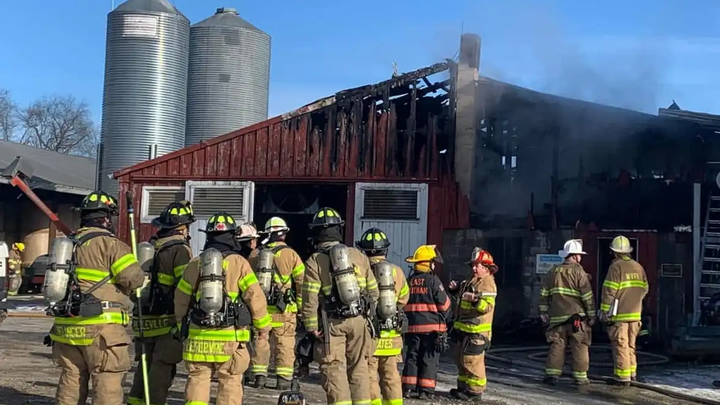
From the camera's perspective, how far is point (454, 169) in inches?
564

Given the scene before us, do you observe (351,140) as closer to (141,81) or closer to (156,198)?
(156,198)

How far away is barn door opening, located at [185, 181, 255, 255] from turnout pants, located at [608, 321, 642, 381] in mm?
7514

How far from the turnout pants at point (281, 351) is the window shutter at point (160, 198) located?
7398 mm

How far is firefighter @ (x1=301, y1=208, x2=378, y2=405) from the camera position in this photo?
6.43 meters

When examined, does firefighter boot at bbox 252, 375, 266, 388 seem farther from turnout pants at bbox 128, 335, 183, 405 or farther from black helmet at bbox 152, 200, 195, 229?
black helmet at bbox 152, 200, 195, 229

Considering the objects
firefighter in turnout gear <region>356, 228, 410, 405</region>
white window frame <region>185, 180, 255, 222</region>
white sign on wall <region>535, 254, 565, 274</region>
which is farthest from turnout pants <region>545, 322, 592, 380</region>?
white window frame <region>185, 180, 255, 222</region>

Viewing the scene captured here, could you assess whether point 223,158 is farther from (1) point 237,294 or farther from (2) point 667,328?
(1) point 237,294

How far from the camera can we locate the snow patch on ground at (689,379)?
9430 mm

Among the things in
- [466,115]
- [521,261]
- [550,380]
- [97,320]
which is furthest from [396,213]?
[97,320]

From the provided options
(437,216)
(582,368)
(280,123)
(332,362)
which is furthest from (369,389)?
(280,123)

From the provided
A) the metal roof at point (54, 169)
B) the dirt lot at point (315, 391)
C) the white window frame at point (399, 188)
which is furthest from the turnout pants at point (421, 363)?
the metal roof at point (54, 169)

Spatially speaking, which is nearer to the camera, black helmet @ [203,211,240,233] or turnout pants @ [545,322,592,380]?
black helmet @ [203,211,240,233]

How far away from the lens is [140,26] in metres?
20.8

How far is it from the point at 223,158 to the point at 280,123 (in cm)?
130
